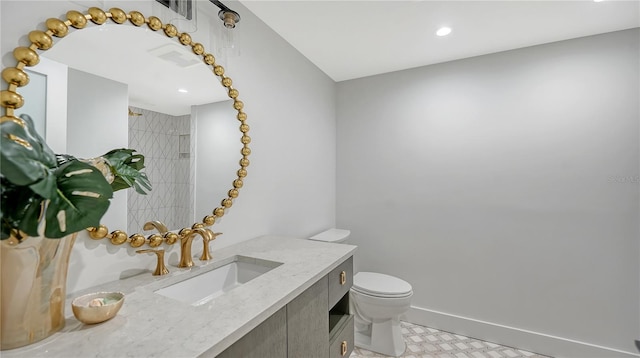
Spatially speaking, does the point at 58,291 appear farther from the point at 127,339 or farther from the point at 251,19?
the point at 251,19

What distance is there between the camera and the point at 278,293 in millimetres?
937

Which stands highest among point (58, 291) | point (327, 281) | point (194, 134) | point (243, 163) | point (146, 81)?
point (146, 81)

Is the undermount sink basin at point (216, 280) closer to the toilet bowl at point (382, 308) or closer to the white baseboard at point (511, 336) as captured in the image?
the toilet bowl at point (382, 308)

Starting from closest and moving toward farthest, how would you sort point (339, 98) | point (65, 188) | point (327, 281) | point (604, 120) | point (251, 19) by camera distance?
point (65, 188)
point (327, 281)
point (251, 19)
point (604, 120)
point (339, 98)

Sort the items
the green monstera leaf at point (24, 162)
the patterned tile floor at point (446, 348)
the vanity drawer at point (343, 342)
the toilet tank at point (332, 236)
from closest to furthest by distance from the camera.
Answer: the green monstera leaf at point (24, 162) < the vanity drawer at point (343, 342) < the patterned tile floor at point (446, 348) < the toilet tank at point (332, 236)

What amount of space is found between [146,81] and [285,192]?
1152 millimetres

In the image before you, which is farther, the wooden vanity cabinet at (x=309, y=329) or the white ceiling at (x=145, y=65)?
the white ceiling at (x=145, y=65)

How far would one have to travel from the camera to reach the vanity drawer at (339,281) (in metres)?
1.32

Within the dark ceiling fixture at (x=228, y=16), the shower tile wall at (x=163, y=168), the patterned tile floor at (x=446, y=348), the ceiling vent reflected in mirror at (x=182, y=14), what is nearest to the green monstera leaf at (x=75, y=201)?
the shower tile wall at (x=163, y=168)

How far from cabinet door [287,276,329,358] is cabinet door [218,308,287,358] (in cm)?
4

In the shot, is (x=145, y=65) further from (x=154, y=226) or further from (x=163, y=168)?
(x=154, y=226)

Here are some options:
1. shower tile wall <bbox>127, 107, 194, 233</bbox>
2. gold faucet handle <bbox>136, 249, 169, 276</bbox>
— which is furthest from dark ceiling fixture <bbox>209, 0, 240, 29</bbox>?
gold faucet handle <bbox>136, 249, 169, 276</bbox>

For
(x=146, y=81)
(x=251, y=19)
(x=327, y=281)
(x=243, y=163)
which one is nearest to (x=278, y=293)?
(x=327, y=281)

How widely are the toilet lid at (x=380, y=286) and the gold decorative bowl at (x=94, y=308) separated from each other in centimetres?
167
